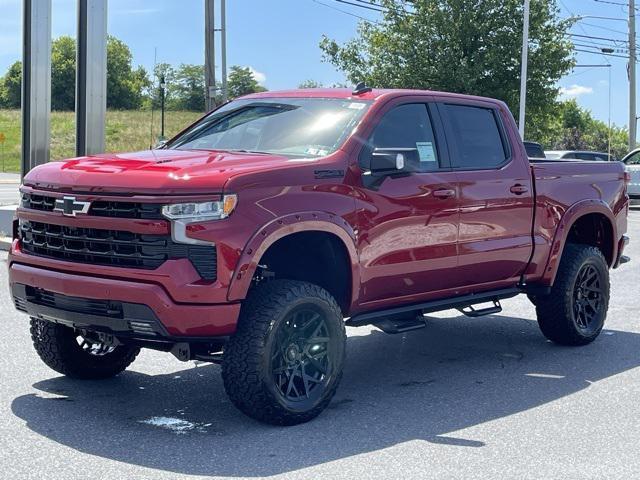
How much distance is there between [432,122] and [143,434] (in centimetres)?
304

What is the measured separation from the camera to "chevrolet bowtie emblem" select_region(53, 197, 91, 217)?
552cm

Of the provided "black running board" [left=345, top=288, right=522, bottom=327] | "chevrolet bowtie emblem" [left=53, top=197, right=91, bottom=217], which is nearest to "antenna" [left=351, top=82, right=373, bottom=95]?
"black running board" [left=345, top=288, right=522, bottom=327]

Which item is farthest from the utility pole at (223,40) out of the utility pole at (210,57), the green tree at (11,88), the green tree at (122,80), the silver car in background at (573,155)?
the green tree at (11,88)

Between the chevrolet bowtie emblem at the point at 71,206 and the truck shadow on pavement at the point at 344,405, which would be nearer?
the truck shadow on pavement at the point at 344,405

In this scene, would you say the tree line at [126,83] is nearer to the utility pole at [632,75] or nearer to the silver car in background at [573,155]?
the utility pole at [632,75]

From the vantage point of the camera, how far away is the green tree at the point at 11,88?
391 feet

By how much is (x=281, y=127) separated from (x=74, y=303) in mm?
1927

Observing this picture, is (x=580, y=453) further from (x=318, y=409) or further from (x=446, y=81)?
(x=446, y=81)

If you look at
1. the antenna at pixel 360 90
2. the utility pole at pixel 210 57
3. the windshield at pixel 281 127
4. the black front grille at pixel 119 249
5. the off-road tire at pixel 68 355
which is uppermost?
the utility pole at pixel 210 57

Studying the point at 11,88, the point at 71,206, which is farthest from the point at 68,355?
the point at 11,88

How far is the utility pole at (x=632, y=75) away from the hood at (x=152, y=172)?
39.7m

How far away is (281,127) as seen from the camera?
6.64 m

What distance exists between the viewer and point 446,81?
43281mm

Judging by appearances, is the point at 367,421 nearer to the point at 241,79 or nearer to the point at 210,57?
the point at 210,57
